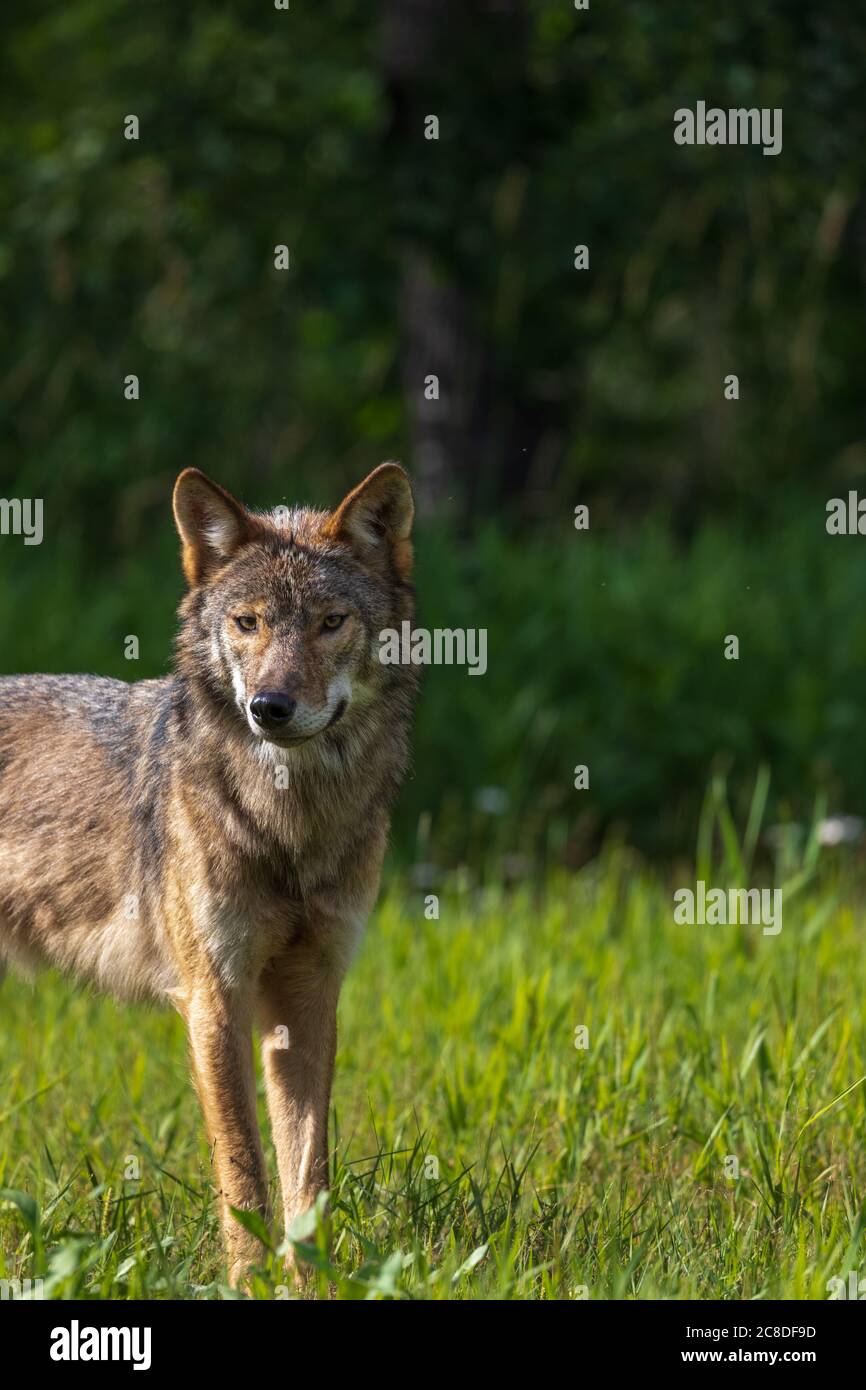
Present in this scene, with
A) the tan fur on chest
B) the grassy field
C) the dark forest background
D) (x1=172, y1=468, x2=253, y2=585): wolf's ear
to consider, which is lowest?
the grassy field

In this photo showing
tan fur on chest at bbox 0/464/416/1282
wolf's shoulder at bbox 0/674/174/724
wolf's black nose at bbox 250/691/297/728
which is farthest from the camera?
wolf's shoulder at bbox 0/674/174/724

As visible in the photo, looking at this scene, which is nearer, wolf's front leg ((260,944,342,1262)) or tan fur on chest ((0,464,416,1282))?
tan fur on chest ((0,464,416,1282))

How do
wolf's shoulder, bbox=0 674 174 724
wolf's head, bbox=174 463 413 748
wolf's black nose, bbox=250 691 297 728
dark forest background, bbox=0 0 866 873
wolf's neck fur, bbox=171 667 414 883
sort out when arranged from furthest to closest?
1. dark forest background, bbox=0 0 866 873
2. wolf's shoulder, bbox=0 674 174 724
3. wolf's neck fur, bbox=171 667 414 883
4. wolf's head, bbox=174 463 413 748
5. wolf's black nose, bbox=250 691 297 728

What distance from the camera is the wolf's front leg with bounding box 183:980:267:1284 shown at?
4.27m

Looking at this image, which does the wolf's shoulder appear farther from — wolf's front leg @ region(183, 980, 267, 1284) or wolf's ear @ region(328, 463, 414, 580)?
wolf's front leg @ region(183, 980, 267, 1284)

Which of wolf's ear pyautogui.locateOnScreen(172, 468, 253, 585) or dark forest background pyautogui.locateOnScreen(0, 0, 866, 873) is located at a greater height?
dark forest background pyautogui.locateOnScreen(0, 0, 866, 873)

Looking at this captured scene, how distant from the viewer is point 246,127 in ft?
36.6

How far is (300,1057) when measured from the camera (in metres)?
4.56

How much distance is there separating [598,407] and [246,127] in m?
4.52

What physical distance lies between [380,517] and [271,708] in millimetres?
818

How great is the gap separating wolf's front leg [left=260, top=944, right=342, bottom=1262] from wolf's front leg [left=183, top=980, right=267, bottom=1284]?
166mm

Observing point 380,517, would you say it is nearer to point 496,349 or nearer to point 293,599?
point 293,599

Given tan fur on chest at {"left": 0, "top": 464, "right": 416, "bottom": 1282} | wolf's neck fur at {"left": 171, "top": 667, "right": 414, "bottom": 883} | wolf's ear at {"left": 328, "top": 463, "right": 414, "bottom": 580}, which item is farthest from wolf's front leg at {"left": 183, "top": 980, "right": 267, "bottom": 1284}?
wolf's ear at {"left": 328, "top": 463, "right": 414, "bottom": 580}

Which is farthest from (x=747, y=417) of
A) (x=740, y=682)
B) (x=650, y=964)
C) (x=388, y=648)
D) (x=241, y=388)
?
(x=388, y=648)
